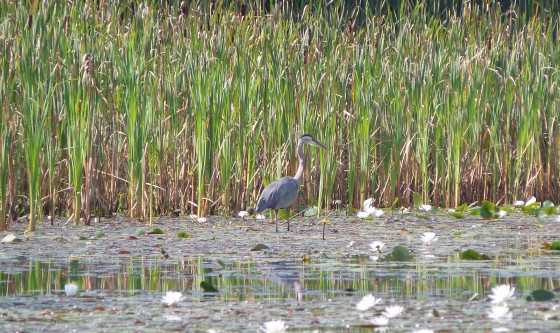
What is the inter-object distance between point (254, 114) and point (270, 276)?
123 inches

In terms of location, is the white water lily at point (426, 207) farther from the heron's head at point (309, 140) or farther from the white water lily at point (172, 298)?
the white water lily at point (172, 298)

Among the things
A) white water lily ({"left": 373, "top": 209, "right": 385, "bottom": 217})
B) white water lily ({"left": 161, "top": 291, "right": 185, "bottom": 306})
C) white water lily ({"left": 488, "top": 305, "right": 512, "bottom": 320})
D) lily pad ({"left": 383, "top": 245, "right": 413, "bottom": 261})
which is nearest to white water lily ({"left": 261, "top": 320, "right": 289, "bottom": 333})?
white water lily ({"left": 161, "top": 291, "right": 185, "bottom": 306})

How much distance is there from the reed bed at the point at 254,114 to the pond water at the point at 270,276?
0.47 metres

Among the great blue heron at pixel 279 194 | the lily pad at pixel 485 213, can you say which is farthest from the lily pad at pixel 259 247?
the lily pad at pixel 485 213

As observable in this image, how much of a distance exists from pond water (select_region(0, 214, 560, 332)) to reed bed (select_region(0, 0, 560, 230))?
1.54 feet

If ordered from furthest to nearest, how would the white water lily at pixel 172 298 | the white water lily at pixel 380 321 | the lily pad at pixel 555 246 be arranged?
the lily pad at pixel 555 246
the white water lily at pixel 172 298
the white water lily at pixel 380 321

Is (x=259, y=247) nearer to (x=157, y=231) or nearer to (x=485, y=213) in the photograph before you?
(x=157, y=231)

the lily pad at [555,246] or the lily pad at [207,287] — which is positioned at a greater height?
the lily pad at [555,246]

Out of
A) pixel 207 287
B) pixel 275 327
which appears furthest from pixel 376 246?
pixel 275 327

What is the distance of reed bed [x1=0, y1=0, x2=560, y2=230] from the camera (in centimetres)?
677

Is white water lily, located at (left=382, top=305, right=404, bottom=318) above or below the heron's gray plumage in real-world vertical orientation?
below

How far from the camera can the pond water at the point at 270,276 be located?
335 centimetres

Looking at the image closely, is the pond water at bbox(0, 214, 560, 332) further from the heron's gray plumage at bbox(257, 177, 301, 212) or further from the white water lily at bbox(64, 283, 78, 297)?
the heron's gray plumage at bbox(257, 177, 301, 212)

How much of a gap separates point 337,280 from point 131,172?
2.91 metres
